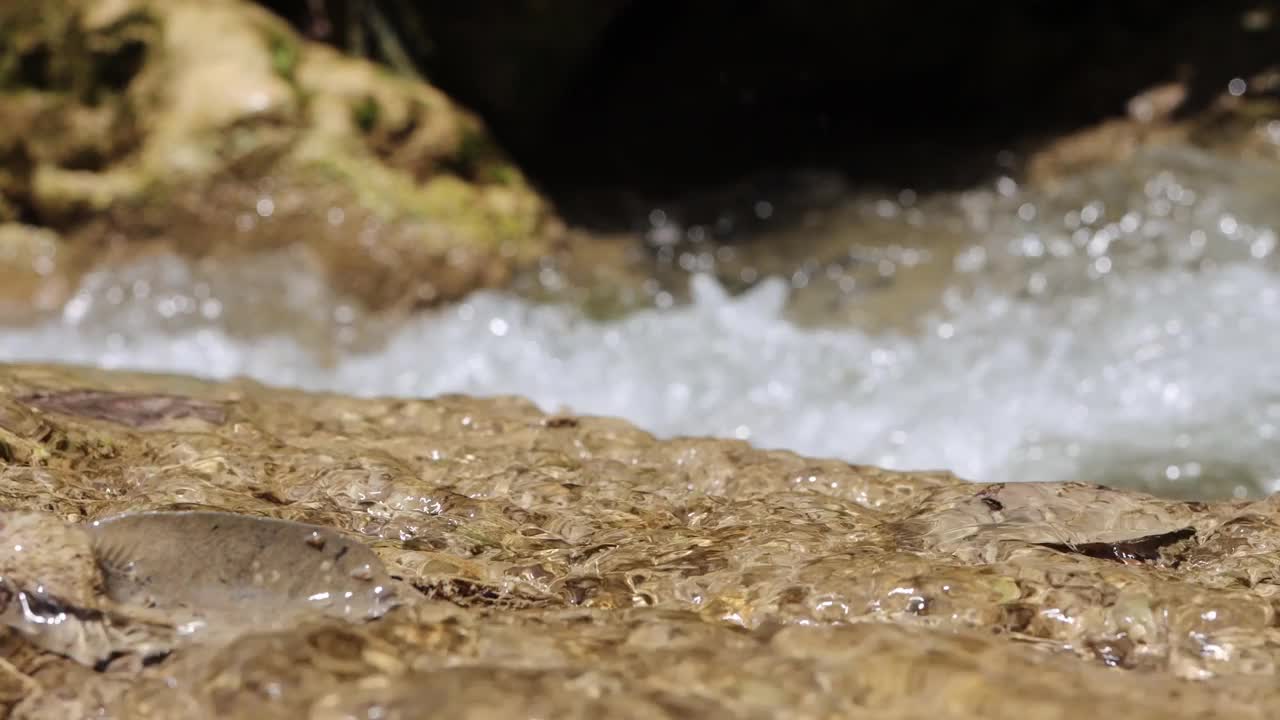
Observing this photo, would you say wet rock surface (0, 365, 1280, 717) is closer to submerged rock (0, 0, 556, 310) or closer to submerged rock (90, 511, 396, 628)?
submerged rock (90, 511, 396, 628)

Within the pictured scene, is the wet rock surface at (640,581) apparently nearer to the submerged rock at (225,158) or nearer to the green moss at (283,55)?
the submerged rock at (225,158)

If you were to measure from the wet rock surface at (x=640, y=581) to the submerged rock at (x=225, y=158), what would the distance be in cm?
260

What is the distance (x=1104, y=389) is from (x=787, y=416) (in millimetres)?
1133

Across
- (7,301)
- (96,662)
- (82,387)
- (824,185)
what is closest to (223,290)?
(7,301)

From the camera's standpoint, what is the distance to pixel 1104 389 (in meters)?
3.92

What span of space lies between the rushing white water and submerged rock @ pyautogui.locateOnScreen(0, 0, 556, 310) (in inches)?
9.3

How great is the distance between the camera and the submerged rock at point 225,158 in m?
5.07

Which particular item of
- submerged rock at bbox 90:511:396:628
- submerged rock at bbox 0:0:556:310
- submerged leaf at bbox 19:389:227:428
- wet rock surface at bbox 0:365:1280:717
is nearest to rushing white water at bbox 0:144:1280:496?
submerged rock at bbox 0:0:556:310

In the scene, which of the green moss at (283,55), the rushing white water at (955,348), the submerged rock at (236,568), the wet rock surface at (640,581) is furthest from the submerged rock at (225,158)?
the submerged rock at (236,568)

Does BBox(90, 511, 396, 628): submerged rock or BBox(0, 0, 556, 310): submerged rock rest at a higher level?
BBox(0, 0, 556, 310): submerged rock

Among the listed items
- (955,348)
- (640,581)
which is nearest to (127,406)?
(640,581)

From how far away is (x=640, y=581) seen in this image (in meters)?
1.84

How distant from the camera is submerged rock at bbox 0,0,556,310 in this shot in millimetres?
5070

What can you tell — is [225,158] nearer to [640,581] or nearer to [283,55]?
[283,55]
